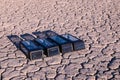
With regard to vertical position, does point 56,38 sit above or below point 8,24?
below

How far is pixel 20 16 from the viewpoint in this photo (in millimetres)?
8055

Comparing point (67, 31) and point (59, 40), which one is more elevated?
point (67, 31)

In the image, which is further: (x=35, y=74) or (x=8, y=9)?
(x=8, y=9)

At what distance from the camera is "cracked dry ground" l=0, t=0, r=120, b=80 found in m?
4.54

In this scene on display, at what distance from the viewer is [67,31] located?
6531 millimetres

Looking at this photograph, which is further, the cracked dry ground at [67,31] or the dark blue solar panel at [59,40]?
the dark blue solar panel at [59,40]

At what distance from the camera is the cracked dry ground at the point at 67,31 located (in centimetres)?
454

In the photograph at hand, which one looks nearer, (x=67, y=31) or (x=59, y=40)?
(x=59, y=40)

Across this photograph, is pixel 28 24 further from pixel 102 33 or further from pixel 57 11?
pixel 102 33

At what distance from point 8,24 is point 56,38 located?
225 cm

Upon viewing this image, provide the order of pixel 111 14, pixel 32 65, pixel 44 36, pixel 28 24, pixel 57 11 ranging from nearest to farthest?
pixel 32 65, pixel 44 36, pixel 28 24, pixel 111 14, pixel 57 11

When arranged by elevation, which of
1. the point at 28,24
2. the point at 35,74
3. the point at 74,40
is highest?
the point at 28,24

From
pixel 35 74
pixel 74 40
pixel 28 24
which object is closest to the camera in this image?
pixel 35 74

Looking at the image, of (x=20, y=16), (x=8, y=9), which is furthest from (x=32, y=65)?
(x=8, y=9)
